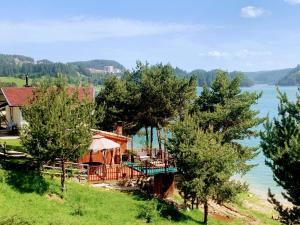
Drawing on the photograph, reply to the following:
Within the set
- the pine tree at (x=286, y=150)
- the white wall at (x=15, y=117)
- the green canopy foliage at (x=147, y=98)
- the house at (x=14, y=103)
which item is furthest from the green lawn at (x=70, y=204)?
the white wall at (x=15, y=117)

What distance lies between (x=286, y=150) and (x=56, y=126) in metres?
16.3

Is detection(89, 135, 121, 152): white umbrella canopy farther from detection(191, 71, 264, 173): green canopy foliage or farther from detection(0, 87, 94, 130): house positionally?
detection(0, 87, 94, 130): house

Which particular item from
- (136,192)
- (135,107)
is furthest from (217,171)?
(135,107)

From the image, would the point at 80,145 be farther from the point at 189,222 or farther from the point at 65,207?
the point at 189,222

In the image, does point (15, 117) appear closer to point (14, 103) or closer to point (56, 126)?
point (14, 103)

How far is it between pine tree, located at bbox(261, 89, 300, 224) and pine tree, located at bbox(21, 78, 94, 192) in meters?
→ 14.4

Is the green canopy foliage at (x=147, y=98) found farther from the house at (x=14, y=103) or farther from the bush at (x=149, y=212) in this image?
the bush at (x=149, y=212)

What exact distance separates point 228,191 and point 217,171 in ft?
7.21

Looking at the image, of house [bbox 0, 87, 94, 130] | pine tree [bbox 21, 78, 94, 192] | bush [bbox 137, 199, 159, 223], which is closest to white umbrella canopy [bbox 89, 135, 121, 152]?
pine tree [bbox 21, 78, 94, 192]

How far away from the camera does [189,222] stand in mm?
30609

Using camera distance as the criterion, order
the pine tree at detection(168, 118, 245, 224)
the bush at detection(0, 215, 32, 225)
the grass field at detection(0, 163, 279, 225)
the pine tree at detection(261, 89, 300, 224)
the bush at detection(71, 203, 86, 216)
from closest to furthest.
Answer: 1. the pine tree at detection(261, 89, 300, 224)
2. the bush at detection(0, 215, 32, 225)
3. the grass field at detection(0, 163, 279, 225)
4. the bush at detection(71, 203, 86, 216)
5. the pine tree at detection(168, 118, 245, 224)

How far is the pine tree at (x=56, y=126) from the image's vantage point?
2902cm

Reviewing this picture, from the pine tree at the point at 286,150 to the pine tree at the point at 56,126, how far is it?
47.3ft

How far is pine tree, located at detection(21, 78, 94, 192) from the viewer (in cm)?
2902
